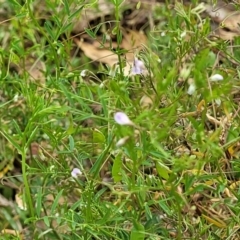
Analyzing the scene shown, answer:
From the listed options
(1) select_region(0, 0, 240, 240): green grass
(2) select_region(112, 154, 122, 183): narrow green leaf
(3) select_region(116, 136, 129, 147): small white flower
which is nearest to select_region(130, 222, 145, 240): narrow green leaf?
(1) select_region(0, 0, 240, 240): green grass

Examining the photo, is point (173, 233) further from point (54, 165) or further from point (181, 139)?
point (54, 165)

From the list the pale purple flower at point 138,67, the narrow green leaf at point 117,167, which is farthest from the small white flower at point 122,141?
the pale purple flower at point 138,67

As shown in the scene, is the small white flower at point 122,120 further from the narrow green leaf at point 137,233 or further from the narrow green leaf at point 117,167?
the narrow green leaf at point 137,233

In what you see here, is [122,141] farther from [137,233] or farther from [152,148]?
[137,233]

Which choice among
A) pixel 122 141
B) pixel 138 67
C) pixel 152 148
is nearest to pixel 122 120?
pixel 122 141

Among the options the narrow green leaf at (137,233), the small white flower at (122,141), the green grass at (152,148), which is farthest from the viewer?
the narrow green leaf at (137,233)

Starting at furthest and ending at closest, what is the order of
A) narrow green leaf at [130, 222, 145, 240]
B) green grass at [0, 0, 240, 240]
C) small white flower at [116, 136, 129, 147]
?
1. narrow green leaf at [130, 222, 145, 240]
2. green grass at [0, 0, 240, 240]
3. small white flower at [116, 136, 129, 147]

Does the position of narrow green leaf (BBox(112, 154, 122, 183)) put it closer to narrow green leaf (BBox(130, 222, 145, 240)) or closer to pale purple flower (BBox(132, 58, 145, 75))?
narrow green leaf (BBox(130, 222, 145, 240))

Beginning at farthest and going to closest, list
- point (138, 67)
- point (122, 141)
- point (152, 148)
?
point (138, 67)
point (152, 148)
point (122, 141)

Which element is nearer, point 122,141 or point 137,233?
point 122,141

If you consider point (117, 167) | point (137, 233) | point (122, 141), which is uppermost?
point (122, 141)

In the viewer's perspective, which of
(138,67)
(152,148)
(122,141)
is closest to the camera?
(122,141)

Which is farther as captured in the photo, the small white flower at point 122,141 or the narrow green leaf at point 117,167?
the narrow green leaf at point 117,167
